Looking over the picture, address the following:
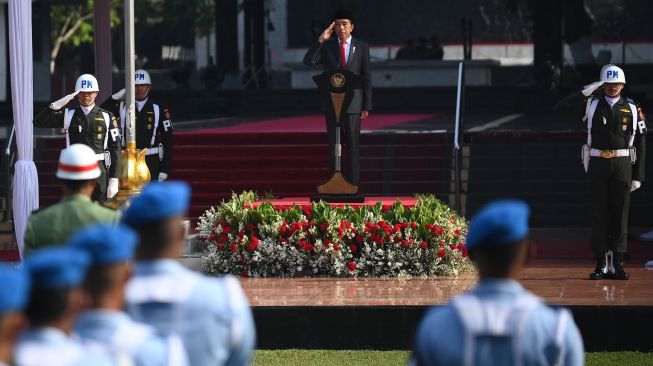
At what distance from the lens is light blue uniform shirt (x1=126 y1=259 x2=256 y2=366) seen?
464cm

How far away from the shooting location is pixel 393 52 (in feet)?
130

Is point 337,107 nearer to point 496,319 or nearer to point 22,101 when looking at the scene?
point 22,101

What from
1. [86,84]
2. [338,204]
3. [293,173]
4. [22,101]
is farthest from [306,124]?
[22,101]

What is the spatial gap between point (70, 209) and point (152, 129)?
9.20 m

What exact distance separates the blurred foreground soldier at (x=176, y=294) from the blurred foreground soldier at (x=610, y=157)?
874 centimetres

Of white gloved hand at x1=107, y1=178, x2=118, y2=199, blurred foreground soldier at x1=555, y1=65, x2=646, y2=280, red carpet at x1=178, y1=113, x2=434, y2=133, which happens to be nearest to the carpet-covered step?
red carpet at x1=178, y1=113, x2=434, y2=133

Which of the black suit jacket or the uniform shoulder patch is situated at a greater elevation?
the black suit jacket

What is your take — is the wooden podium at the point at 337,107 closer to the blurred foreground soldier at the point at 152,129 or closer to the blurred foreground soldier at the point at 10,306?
the blurred foreground soldier at the point at 152,129

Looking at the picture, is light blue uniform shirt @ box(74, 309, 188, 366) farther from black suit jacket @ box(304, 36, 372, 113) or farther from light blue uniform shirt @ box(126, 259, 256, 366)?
black suit jacket @ box(304, 36, 372, 113)

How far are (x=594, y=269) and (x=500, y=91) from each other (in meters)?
15.2

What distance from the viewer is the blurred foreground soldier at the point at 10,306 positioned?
12.5 feet

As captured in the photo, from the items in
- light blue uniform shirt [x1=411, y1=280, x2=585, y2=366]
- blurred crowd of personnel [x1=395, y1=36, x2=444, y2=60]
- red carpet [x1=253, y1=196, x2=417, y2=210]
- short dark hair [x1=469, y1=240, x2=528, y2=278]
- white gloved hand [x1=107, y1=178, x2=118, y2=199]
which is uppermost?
blurred crowd of personnel [x1=395, y1=36, x2=444, y2=60]

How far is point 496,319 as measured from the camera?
4.41 m

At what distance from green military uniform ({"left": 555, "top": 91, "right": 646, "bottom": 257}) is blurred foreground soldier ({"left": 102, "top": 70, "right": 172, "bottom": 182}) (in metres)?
4.71
